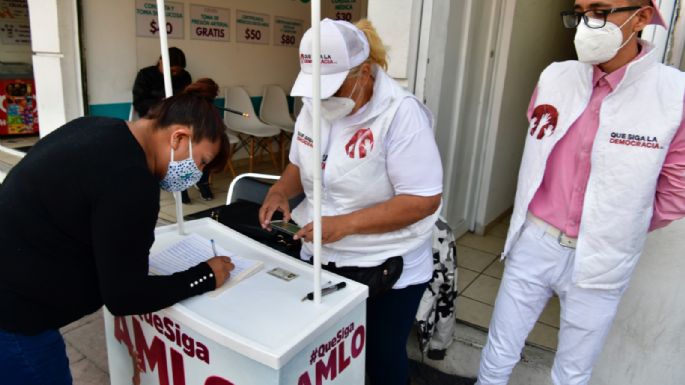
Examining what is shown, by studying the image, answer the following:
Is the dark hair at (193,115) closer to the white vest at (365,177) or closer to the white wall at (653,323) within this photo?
the white vest at (365,177)

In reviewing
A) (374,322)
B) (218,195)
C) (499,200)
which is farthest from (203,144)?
(218,195)

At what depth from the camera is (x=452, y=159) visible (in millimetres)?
3160

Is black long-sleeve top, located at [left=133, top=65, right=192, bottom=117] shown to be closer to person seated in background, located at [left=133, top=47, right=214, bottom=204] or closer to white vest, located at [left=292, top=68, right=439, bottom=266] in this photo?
person seated in background, located at [left=133, top=47, right=214, bottom=204]

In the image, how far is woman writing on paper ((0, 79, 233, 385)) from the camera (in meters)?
1.06

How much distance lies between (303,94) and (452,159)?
2.03m

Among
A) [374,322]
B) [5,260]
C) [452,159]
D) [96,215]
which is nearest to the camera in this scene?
[96,215]

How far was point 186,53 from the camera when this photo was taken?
5609 mm

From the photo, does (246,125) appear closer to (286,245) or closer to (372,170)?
(286,245)

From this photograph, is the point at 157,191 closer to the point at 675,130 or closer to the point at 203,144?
the point at 203,144

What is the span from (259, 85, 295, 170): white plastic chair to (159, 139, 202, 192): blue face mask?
5153mm

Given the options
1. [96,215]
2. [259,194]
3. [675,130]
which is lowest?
[259,194]

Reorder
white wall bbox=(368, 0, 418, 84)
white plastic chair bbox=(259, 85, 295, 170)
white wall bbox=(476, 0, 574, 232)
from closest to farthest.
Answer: white wall bbox=(368, 0, 418, 84) < white wall bbox=(476, 0, 574, 232) < white plastic chair bbox=(259, 85, 295, 170)

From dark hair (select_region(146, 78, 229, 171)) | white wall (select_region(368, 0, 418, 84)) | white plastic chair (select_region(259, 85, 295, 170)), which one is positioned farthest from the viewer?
white plastic chair (select_region(259, 85, 295, 170))

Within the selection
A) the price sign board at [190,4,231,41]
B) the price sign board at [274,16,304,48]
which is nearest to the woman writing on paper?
the price sign board at [190,4,231,41]
